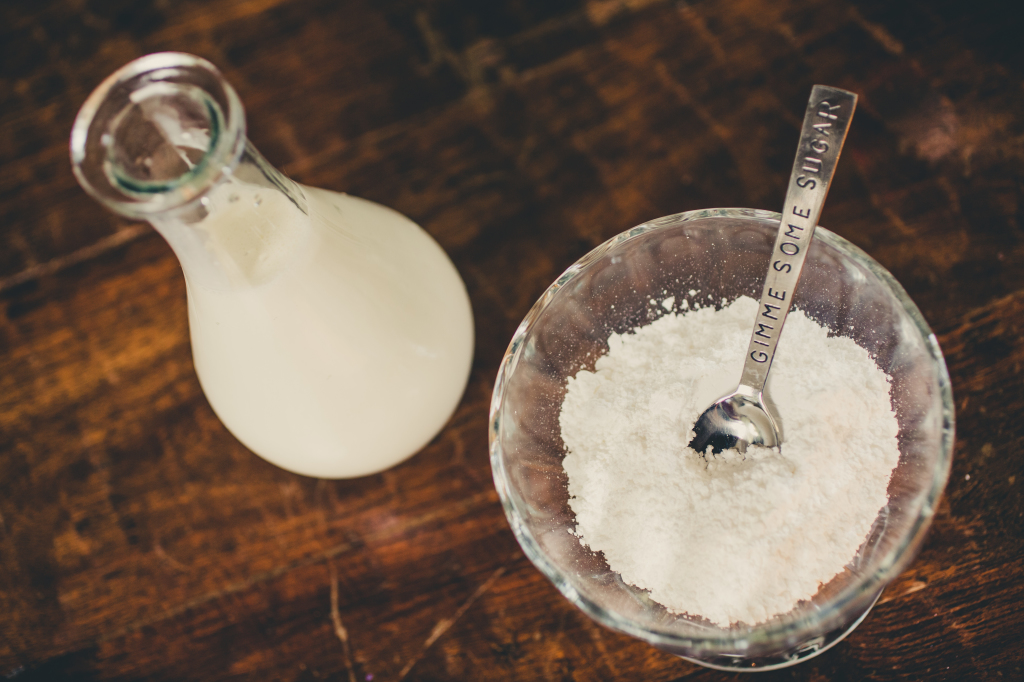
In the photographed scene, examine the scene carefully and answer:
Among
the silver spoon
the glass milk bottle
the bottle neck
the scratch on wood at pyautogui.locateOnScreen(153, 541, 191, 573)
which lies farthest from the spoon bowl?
the scratch on wood at pyautogui.locateOnScreen(153, 541, 191, 573)

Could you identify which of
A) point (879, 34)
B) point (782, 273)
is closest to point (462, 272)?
point (782, 273)

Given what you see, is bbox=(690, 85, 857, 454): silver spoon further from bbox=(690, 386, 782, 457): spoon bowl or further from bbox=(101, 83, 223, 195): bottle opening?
bbox=(101, 83, 223, 195): bottle opening

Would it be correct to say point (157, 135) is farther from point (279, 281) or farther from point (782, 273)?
point (782, 273)

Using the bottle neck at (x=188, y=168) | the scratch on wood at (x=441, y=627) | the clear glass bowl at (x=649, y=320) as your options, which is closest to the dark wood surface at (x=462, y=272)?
the scratch on wood at (x=441, y=627)

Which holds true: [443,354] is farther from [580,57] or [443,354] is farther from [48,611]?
[48,611]

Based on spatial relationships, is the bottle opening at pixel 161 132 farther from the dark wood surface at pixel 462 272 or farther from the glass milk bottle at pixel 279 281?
the dark wood surface at pixel 462 272

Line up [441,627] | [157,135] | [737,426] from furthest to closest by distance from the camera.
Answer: [441,627] → [737,426] → [157,135]
